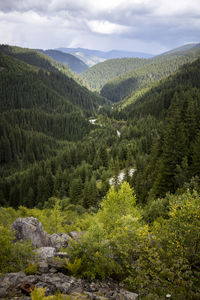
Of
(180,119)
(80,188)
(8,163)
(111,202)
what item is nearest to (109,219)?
(111,202)

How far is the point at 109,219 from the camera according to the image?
1057 inches

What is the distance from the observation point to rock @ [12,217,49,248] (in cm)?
2538

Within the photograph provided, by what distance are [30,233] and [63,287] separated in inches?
531

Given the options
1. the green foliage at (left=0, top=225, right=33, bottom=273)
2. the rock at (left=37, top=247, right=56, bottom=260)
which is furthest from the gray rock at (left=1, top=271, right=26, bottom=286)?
the rock at (left=37, top=247, right=56, bottom=260)

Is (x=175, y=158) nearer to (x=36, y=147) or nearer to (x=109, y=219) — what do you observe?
(x=109, y=219)

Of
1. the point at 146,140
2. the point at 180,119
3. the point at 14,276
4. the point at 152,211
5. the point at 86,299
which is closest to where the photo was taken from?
the point at 86,299

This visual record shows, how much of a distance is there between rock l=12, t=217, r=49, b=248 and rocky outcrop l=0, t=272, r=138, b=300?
1048 centimetres

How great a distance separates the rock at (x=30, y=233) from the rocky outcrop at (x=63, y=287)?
34.4ft

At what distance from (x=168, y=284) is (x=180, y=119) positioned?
3975 cm

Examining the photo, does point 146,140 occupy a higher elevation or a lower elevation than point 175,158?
lower

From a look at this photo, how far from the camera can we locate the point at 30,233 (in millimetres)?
25641

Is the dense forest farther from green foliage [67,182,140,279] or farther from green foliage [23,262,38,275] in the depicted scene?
green foliage [23,262,38,275]

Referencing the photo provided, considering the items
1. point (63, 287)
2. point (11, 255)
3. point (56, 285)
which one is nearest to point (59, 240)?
point (11, 255)

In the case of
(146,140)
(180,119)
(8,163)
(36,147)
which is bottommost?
(8,163)
